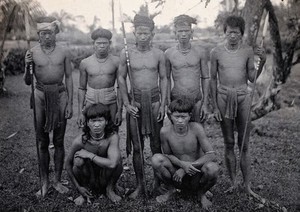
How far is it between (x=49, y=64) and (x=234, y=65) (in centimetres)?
260

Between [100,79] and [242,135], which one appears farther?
[242,135]

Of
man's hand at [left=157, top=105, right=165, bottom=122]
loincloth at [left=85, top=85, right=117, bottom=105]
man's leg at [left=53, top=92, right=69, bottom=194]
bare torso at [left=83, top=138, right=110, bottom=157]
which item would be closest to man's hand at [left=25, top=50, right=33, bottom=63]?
man's leg at [left=53, top=92, right=69, bottom=194]

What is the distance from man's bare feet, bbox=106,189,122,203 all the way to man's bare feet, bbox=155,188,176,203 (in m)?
0.52

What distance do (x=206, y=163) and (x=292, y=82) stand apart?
1797cm

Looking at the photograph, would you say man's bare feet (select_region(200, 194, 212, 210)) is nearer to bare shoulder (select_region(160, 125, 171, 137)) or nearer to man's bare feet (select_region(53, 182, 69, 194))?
bare shoulder (select_region(160, 125, 171, 137))

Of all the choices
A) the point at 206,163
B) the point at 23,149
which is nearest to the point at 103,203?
the point at 206,163

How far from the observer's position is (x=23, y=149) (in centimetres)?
800

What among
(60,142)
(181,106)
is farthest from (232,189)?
(60,142)

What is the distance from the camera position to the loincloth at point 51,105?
5152mm

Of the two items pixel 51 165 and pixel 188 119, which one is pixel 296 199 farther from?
pixel 51 165

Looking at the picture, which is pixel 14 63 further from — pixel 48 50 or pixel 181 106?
pixel 181 106

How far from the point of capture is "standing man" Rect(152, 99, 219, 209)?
464 cm

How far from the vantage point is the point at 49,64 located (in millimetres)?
5156

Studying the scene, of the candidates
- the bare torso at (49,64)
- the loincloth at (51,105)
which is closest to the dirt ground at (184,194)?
the loincloth at (51,105)
